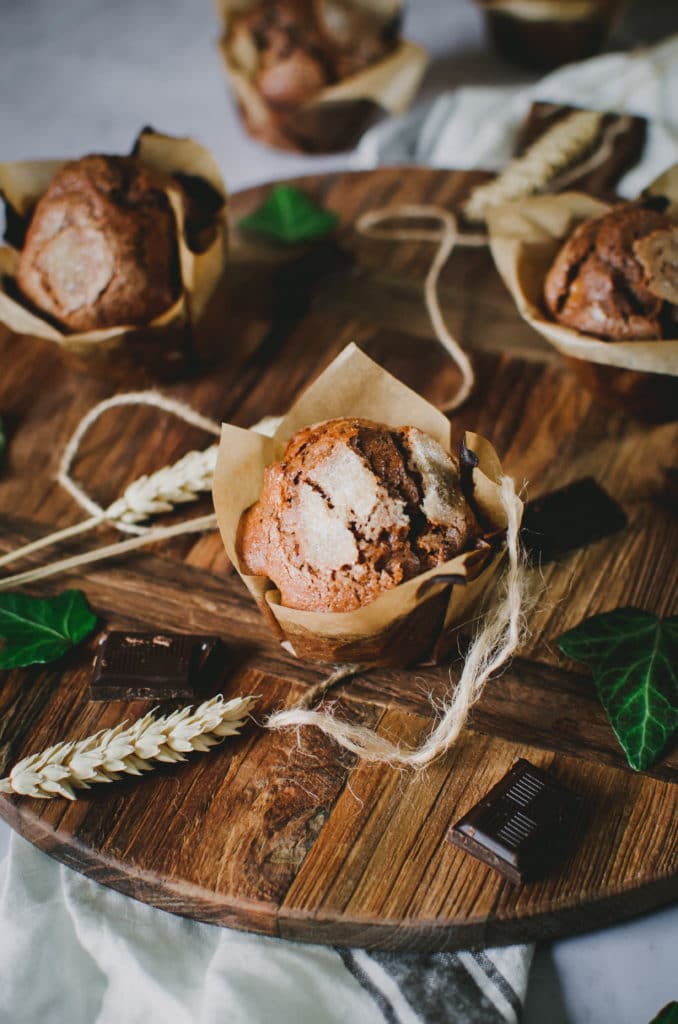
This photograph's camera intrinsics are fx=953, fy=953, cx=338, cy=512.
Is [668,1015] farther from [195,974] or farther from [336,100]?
[336,100]

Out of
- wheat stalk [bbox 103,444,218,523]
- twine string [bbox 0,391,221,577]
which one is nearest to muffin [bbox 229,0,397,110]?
twine string [bbox 0,391,221,577]

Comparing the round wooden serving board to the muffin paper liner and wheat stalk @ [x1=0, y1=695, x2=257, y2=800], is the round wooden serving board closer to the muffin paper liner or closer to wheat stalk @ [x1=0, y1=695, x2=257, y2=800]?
wheat stalk @ [x1=0, y1=695, x2=257, y2=800]

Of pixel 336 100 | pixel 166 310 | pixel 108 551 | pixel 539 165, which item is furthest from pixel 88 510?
pixel 336 100

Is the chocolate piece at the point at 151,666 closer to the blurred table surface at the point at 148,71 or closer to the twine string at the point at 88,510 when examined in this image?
the twine string at the point at 88,510

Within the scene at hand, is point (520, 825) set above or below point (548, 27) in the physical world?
below

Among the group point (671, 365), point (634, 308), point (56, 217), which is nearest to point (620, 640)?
point (671, 365)

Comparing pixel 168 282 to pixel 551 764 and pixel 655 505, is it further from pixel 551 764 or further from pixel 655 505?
pixel 551 764

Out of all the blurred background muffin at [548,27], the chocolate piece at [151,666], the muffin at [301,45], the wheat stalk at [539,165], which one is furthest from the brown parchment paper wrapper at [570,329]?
the blurred background muffin at [548,27]
